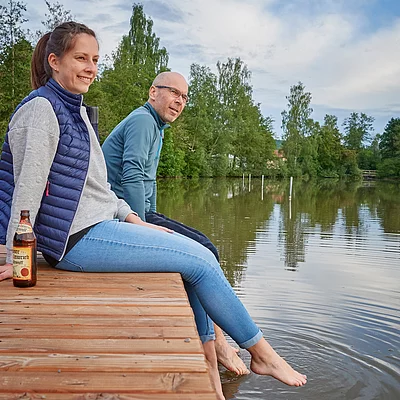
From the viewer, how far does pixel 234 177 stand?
58.2m

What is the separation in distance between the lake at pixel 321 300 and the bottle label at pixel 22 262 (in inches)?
60.6

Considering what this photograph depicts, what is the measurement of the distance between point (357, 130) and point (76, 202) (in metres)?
95.2

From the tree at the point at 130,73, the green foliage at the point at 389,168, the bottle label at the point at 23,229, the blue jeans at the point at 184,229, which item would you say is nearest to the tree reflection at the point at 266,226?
the blue jeans at the point at 184,229

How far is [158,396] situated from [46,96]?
158 centimetres

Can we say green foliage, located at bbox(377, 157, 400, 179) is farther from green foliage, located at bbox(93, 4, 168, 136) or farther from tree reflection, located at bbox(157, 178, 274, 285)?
tree reflection, located at bbox(157, 178, 274, 285)

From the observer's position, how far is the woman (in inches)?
96.6

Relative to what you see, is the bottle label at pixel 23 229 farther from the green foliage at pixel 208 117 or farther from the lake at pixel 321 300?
the green foliage at pixel 208 117

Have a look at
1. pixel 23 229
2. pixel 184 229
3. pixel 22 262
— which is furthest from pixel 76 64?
pixel 184 229

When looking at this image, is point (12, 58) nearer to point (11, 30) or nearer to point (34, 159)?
point (11, 30)

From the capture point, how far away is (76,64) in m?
2.62

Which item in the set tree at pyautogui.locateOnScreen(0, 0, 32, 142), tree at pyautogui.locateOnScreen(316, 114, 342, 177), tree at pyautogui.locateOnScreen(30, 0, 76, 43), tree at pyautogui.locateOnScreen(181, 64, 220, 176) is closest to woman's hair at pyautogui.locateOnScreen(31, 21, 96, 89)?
tree at pyautogui.locateOnScreen(0, 0, 32, 142)

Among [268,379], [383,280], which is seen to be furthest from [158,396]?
[383,280]

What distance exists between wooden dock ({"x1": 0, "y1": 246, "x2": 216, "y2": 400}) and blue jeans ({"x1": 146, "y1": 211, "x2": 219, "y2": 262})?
83 centimetres

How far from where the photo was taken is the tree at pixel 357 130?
3583 inches
